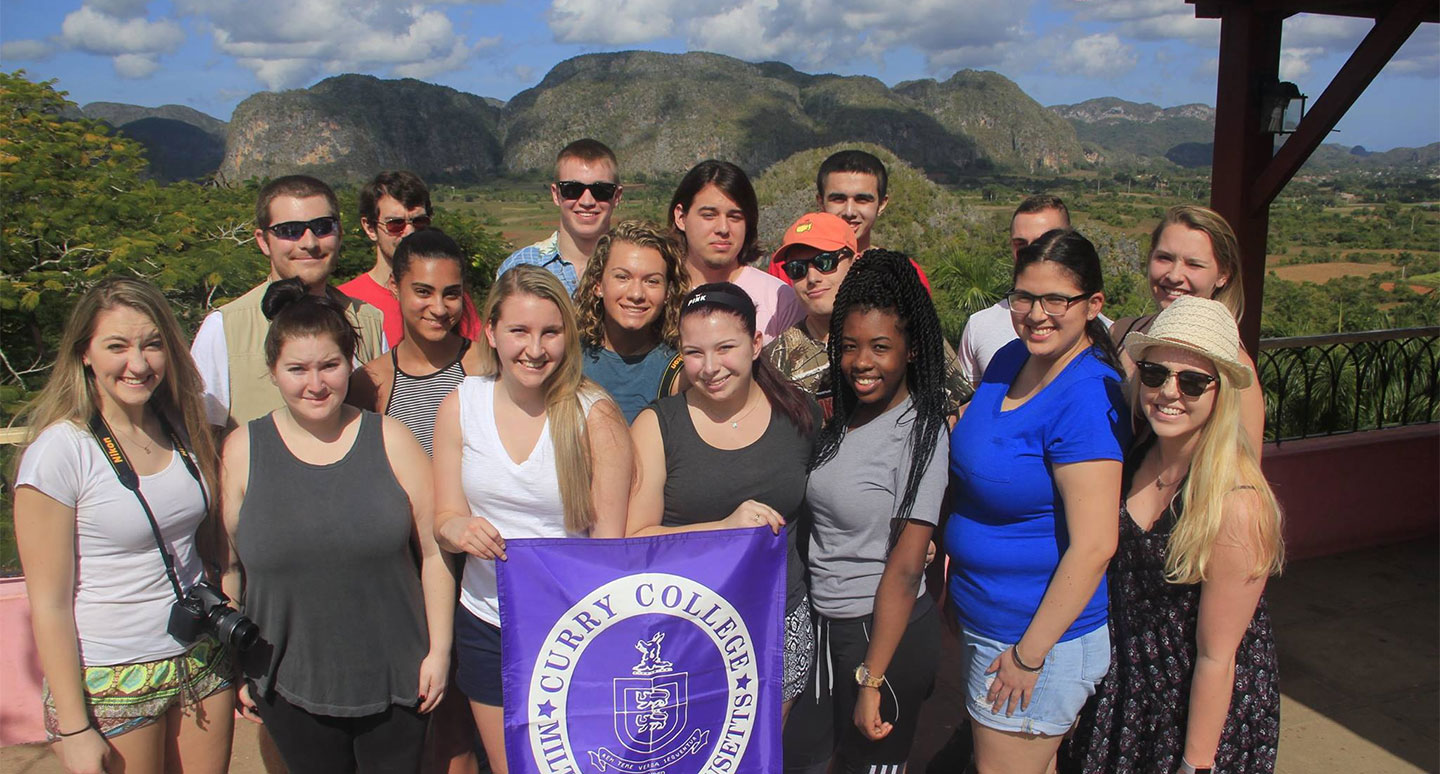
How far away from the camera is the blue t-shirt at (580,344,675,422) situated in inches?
124

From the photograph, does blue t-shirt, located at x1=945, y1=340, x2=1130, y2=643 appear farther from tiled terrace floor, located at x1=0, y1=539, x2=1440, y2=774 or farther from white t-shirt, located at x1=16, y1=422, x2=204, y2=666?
white t-shirt, located at x1=16, y1=422, x2=204, y2=666

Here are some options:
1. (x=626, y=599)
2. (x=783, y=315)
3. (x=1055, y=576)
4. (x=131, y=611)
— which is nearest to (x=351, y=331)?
(x=131, y=611)

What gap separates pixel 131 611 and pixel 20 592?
209 centimetres

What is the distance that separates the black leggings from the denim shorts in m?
1.67

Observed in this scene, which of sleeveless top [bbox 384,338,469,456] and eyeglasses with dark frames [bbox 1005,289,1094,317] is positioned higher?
eyeglasses with dark frames [bbox 1005,289,1094,317]

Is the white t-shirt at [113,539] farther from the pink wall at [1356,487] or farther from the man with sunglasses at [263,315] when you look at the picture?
the pink wall at [1356,487]

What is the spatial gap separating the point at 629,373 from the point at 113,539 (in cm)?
155

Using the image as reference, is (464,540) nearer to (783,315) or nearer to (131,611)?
(131,611)

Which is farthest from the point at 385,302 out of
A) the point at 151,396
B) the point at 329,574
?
the point at 329,574

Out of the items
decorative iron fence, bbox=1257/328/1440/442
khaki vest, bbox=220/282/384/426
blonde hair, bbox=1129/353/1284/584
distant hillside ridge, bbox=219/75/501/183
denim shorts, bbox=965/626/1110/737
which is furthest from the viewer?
distant hillside ridge, bbox=219/75/501/183

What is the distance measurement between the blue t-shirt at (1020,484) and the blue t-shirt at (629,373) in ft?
3.40

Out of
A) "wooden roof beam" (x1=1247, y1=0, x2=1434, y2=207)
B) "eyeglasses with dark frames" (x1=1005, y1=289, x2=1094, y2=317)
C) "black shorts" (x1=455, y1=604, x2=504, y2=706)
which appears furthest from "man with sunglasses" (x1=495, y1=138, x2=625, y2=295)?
"wooden roof beam" (x1=1247, y1=0, x2=1434, y2=207)

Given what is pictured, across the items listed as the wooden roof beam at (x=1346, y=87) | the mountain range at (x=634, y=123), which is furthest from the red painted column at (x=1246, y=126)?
the mountain range at (x=634, y=123)

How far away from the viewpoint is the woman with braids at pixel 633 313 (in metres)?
3.13
